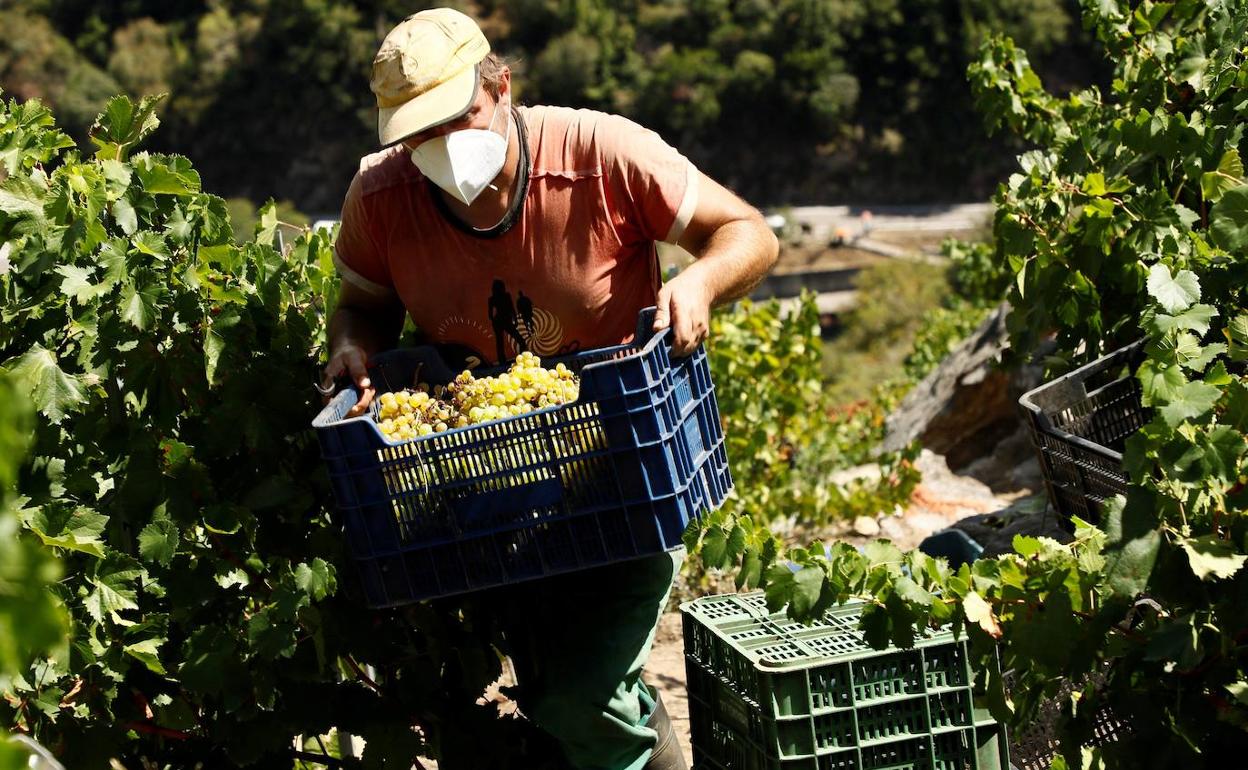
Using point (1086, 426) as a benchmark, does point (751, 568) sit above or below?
above

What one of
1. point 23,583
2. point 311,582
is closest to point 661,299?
point 311,582

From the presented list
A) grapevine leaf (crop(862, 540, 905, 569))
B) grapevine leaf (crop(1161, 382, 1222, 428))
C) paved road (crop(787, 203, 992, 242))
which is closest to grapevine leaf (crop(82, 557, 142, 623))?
grapevine leaf (crop(862, 540, 905, 569))

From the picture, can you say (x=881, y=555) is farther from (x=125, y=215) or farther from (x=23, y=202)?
(x=23, y=202)

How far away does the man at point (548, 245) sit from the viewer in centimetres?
297

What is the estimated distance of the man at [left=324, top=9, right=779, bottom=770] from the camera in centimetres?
297

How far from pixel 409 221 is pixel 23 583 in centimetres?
210

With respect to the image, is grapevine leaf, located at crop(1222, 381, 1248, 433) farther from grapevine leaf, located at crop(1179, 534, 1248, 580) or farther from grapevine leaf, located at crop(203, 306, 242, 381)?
grapevine leaf, located at crop(203, 306, 242, 381)

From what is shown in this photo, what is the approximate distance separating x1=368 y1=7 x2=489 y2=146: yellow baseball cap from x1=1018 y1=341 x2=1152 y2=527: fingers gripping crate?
140cm

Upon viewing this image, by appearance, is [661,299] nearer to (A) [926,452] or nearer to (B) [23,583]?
(B) [23,583]

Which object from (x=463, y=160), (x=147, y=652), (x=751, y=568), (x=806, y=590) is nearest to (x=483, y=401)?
(x=463, y=160)

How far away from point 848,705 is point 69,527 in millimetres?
1503

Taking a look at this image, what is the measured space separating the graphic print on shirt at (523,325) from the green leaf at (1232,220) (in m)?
1.33

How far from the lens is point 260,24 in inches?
2813

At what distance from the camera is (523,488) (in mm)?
2672
